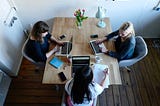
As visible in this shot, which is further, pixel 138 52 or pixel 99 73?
pixel 138 52

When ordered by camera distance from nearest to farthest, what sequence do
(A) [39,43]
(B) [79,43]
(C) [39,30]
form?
(C) [39,30] → (A) [39,43] → (B) [79,43]

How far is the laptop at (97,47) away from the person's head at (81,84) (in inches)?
28.4

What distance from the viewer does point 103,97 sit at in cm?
294

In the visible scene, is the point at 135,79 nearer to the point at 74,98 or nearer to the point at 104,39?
the point at 104,39

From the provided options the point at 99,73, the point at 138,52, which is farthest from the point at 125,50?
the point at 99,73

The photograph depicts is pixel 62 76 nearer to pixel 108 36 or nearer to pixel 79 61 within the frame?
pixel 79 61

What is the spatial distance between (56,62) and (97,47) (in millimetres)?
617

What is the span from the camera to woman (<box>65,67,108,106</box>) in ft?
5.80

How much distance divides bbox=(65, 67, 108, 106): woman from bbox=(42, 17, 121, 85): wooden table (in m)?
0.34

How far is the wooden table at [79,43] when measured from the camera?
Answer: 7.48ft

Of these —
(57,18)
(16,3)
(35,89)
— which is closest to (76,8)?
(57,18)

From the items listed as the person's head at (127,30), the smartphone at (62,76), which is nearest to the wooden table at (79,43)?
the smartphone at (62,76)

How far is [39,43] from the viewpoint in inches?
98.9

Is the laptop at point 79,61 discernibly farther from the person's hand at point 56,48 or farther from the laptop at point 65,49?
the person's hand at point 56,48
